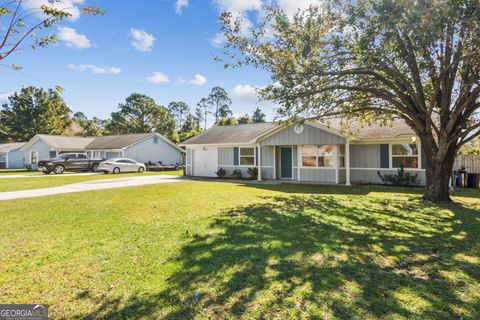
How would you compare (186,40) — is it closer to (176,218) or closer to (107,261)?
(176,218)

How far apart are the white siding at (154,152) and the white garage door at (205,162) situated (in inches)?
453

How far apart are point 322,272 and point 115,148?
29.9m

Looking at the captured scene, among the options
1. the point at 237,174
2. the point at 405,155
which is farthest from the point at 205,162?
the point at 405,155

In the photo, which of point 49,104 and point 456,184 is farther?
point 49,104

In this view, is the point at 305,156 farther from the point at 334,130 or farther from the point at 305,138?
the point at 334,130

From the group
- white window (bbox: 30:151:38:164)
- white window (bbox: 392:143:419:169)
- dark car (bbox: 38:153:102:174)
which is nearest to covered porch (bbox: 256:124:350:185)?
white window (bbox: 392:143:419:169)

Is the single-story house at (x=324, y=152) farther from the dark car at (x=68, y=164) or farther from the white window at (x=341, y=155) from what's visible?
the dark car at (x=68, y=164)

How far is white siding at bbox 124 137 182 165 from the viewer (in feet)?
102

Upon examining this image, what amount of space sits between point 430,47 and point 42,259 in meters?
11.1

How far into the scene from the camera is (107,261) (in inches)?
182

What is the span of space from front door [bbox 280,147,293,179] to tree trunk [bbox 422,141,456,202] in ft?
28.6

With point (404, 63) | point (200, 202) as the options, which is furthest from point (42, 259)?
point (404, 63)

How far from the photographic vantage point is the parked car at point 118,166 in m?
25.3

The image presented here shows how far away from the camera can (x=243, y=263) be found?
177 inches
